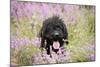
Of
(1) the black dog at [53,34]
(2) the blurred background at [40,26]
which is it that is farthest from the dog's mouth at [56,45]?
(2) the blurred background at [40,26]

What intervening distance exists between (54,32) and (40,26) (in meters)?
0.18

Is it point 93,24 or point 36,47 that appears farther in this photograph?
point 93,24

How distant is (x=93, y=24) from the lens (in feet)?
8.07

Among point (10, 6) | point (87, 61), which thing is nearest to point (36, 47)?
point (10, 6)

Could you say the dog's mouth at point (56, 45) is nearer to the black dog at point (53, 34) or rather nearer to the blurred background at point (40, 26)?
the black dog at point (53, 34)

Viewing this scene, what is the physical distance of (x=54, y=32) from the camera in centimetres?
228

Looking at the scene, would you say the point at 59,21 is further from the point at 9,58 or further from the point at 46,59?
the point at 9,58

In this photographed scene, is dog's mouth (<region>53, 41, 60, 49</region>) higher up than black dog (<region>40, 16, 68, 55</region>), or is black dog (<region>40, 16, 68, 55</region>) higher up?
black dog (<region>40, 16, 68, 55</region>)

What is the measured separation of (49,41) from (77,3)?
560mm

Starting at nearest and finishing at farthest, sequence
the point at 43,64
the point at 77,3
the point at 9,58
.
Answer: the point at 9,58, the point at 43,64, the point at 77,3

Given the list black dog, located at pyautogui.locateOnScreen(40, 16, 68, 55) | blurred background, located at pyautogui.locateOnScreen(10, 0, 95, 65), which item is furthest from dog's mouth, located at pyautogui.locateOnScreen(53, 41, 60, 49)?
blurred background, located at pyautogui.locateOnScreen(10, 0, 95, 65)

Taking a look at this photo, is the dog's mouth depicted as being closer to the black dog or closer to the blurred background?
the black dog

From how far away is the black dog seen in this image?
7.32 ft

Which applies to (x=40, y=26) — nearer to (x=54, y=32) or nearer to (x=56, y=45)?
(x=54, y=32)
